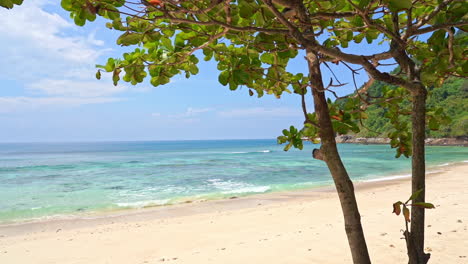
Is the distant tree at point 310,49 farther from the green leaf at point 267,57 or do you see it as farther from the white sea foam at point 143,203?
the white sea foam at point 143,203

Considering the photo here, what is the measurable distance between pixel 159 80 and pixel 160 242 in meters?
5.81

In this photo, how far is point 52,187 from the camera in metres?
18.8

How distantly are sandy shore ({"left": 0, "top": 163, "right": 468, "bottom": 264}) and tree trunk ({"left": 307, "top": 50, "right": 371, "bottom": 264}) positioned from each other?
756 millimetres

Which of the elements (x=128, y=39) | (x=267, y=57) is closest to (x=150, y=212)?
(x=267, y=57)

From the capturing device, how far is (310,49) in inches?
57.5

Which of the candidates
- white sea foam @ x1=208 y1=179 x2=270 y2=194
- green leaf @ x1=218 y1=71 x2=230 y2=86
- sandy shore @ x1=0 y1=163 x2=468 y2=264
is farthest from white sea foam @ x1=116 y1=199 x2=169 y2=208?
green leaf @ x1=218 y1=71 x2=230 y2=86

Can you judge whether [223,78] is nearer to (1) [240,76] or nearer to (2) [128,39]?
(1) [240,76]

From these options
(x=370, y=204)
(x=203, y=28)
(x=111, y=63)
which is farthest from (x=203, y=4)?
(x=370, y=204)

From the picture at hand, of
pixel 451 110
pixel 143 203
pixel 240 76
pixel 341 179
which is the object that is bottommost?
pixel 143 203

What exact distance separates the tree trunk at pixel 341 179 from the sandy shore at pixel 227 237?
756 millimetres

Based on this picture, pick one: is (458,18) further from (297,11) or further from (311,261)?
(311,261)

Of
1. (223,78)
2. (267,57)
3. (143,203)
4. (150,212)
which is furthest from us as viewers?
(143,203)

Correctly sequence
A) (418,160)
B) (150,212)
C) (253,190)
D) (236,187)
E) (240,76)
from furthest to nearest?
(236,187) < (253,190) < (150,212) < (418,160) < (240,76)

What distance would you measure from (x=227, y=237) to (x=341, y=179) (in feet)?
18.0
